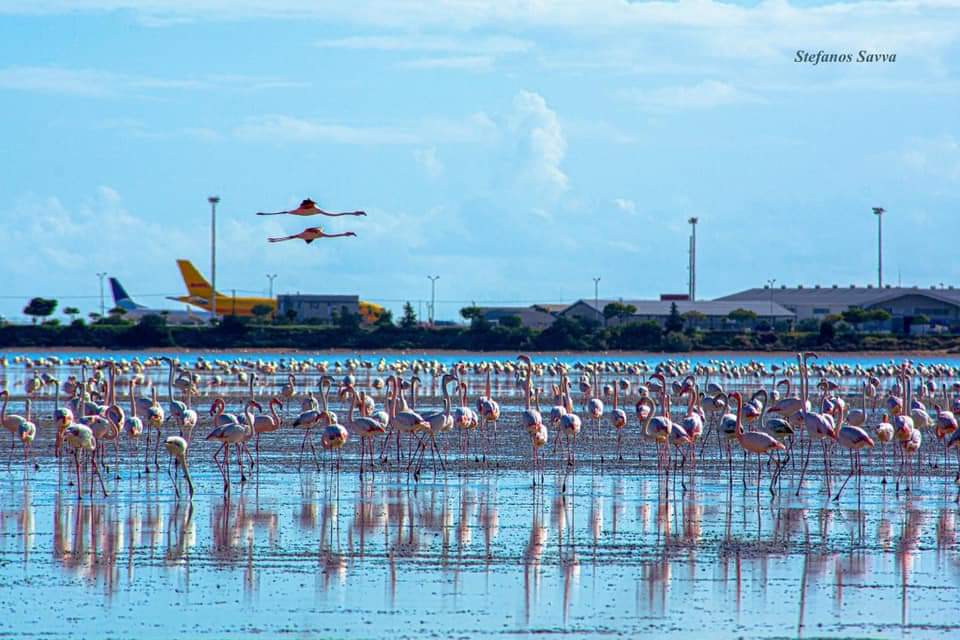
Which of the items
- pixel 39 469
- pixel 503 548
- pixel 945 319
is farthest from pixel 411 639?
pixel 945 319

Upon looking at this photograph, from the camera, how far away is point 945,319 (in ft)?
387

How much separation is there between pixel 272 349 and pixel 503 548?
88195 mm

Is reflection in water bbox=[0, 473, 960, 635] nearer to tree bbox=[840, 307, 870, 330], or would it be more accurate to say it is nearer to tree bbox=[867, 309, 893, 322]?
tree bbox=[840, 307, 870, 330]

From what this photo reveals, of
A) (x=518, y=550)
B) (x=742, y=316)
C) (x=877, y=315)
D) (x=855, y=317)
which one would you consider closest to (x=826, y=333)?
(x=855, y=317)

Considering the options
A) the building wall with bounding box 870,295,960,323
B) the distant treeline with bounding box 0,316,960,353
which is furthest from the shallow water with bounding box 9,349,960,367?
the building wall with bounding box 870,295,960,323

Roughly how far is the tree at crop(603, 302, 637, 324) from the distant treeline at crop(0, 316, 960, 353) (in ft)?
27.2

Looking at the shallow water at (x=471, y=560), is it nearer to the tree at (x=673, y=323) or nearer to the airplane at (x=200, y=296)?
the tree at (x=673, y=323)

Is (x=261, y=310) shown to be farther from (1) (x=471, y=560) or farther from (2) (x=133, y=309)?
(1) (x=471, y=560)

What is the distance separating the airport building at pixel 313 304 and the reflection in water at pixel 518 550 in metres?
111

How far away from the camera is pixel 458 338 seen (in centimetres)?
10588

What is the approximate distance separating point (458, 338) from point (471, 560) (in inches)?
3577

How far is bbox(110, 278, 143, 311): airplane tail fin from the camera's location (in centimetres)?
14088

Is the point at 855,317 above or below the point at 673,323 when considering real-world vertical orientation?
above

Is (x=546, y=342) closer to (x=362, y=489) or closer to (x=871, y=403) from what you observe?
(x=871, y=403)
